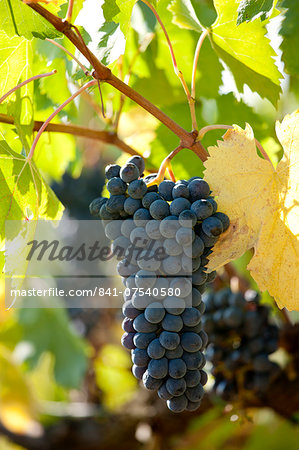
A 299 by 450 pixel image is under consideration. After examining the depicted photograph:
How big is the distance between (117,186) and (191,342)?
9.8 inches

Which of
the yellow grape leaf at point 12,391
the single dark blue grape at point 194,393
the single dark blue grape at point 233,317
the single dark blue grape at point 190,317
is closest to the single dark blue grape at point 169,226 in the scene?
the single dark blue grape at point 190,317

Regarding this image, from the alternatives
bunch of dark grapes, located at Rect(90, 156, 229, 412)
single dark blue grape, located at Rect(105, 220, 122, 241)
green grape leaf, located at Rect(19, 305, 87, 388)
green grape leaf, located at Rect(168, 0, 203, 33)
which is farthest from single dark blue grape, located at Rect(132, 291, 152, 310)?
green grape leaf, located at Rect(19, 305, 87, 388)

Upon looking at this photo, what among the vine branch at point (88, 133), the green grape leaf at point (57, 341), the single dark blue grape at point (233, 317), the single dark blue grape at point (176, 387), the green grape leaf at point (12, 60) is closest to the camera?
the single dark blue grape at point (176, 387)

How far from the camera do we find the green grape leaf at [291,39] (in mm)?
1025

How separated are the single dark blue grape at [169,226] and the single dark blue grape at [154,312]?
0.32 ft

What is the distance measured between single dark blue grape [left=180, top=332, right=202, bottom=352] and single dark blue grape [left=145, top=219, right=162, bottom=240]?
147 millimetres

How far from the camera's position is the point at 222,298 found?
1369mm

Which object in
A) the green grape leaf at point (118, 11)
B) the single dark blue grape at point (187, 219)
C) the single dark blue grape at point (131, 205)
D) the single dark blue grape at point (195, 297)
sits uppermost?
the green grape leaf at point (118, 11)

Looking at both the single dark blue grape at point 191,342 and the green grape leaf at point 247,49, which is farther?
the green grape leaf at point 247,49

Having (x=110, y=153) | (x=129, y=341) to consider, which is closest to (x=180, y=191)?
(x=129, y=341)

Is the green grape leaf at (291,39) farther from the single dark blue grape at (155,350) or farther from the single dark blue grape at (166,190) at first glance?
the single dark blue grape at (155,350)

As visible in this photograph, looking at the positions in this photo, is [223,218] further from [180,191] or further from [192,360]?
[192,360]

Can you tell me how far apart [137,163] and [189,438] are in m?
1.55

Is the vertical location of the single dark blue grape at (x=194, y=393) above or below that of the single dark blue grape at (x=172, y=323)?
below
